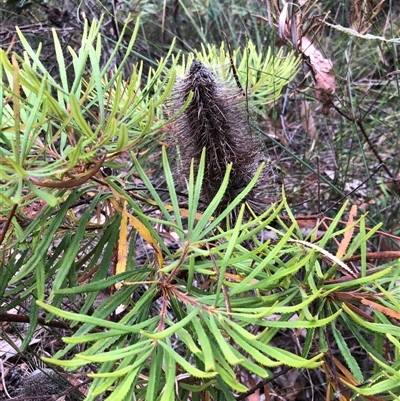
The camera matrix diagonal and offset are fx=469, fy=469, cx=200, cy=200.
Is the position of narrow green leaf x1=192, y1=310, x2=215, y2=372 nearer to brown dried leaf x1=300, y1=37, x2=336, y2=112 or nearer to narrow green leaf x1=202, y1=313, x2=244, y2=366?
narrow green leaf x1=202, y1=313, x2=244, y2=366

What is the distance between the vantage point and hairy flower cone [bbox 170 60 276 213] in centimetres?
67

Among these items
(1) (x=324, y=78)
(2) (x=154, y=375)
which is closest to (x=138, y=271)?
(2) (x=154, y=375)

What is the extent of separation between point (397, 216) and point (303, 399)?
0.52 metres

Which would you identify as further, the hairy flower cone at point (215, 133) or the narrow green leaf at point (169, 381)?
the hairy flower cone at point (215, 133)

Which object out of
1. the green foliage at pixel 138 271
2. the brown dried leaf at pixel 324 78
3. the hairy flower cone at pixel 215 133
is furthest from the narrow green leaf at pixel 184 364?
the brown dried leaf at pixel 324 78

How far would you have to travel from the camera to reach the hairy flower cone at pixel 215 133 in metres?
0.67

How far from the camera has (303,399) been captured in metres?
1.10

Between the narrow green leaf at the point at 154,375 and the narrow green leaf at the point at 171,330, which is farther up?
the narrow green leaf at the point at 171,330

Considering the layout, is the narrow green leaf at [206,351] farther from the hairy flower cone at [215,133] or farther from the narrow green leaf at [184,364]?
the hairy flower cone at [215,133]

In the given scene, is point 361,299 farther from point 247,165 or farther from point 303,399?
point 303,399

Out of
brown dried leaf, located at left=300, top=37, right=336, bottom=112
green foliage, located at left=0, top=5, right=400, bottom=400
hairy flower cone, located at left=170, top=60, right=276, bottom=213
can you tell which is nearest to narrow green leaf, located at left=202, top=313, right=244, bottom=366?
green foliage, located at left=0, top=5, right=400, bottom=400

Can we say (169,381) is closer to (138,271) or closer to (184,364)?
(184,364)

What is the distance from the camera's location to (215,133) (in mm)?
679

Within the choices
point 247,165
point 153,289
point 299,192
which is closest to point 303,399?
point 299,192
